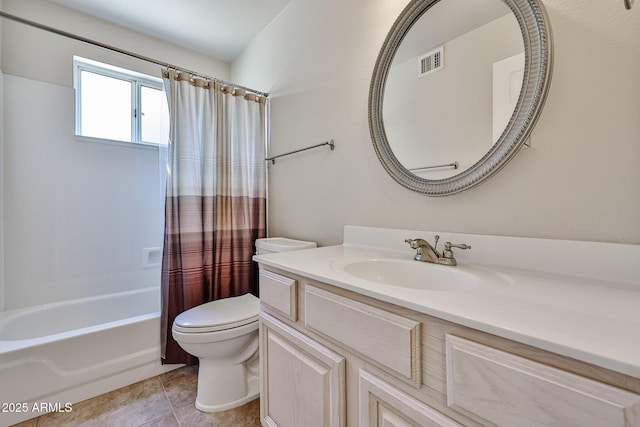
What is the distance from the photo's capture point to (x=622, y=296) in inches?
22.5

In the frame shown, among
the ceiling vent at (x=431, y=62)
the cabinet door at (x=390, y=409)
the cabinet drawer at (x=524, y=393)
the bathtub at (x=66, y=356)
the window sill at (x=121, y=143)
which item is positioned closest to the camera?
the cabinet drawer at (x=524, y=393)

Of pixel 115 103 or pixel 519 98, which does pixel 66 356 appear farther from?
pixel 519 98

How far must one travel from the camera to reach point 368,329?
0.66 metres

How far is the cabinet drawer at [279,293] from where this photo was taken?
0.91m

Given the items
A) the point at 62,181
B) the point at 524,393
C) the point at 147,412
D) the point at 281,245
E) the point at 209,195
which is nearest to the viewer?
the point at 524,393

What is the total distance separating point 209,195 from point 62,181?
3.68ft

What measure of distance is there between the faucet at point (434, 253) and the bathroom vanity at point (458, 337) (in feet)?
0.11

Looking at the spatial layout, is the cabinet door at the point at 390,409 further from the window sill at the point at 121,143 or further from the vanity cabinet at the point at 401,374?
the window sill at the point at 121,143

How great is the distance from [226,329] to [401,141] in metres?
1.24

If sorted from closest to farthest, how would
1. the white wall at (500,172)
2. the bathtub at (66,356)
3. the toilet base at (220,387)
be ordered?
the white wall at (500,172), the bathtub at (66,356), the toilet base at (220,387)

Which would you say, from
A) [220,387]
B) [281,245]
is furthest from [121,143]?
[220,387]

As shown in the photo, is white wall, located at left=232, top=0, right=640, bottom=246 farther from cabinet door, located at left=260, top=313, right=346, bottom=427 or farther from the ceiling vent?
cabinet door, located at left=260, top=313, right=346, bottom=427

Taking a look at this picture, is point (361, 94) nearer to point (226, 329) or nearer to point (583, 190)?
point (583, 190)

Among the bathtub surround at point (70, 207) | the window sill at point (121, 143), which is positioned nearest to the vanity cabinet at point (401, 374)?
→ the bathtub surround at point (70, 207)
